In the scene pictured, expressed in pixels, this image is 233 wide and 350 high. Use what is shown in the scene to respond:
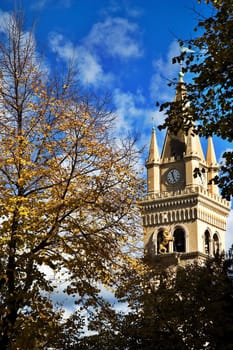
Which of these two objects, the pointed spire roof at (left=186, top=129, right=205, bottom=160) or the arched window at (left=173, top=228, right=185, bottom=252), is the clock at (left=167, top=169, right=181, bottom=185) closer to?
the pointed spire roof at (left=186, top=129, right=205, bottom=160)

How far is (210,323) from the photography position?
26.8 metres

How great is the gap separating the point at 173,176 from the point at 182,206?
13.6 ft

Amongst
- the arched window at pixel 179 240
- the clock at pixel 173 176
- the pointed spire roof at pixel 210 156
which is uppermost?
the pointed spire roof at pixel 210 156

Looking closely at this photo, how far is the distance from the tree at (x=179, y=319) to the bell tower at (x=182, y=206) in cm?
4459

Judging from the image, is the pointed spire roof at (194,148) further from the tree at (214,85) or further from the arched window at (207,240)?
the tree at (214,85)

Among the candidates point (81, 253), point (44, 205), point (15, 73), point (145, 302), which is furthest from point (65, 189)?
point (145, 302)

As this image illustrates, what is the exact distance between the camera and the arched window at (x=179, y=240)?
76.9 m

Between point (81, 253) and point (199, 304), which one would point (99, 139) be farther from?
point (199, 304)

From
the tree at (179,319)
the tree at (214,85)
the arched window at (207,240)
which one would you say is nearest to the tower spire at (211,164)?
the arched window at (207,240)

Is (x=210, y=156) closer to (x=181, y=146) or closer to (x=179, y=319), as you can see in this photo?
(x=181, y=146)

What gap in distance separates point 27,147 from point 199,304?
1286 cm

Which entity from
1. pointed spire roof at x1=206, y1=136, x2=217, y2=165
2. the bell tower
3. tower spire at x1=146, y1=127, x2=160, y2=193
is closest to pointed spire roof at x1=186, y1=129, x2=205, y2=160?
the bell tower

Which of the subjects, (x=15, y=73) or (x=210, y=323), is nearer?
(x=15, y=73)

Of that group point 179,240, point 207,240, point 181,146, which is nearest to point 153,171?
point 181,146
